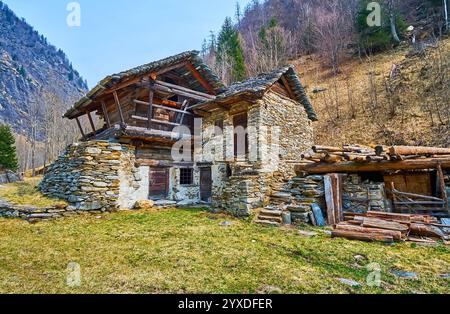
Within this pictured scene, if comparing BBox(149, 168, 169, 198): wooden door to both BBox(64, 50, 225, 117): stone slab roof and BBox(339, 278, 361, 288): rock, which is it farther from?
BBox(339, 278, 361, 288): rock

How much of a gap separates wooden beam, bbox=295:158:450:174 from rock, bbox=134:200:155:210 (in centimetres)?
695

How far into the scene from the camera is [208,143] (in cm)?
1296

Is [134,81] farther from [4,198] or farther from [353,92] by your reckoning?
[353,92]

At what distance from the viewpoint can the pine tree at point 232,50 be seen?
27.0 meters

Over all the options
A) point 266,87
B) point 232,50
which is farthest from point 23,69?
point 266,87

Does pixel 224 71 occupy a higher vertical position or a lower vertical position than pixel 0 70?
lower

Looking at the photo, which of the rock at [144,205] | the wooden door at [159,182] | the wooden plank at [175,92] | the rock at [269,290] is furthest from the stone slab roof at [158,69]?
the rock at [269,290]

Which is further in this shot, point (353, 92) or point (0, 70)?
point (0, 70)

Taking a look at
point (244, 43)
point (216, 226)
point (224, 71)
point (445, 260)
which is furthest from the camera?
point (244, 43)

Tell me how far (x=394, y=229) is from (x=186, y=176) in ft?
32.0

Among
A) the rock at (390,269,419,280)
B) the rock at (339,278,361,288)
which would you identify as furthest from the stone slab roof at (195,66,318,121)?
the rock at (339,278,361,288)
